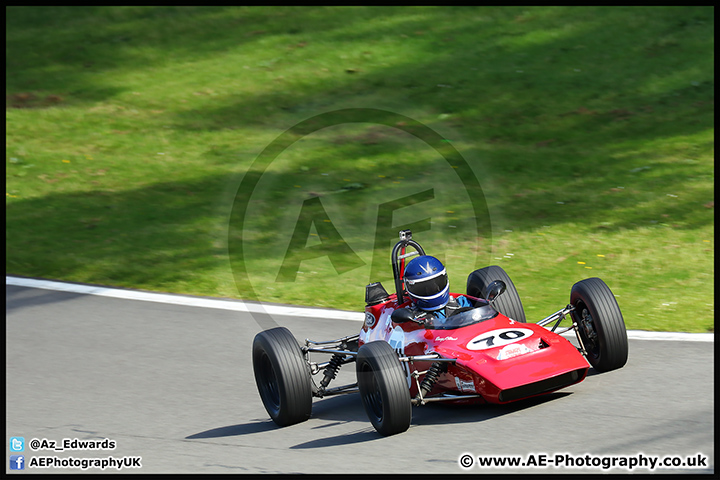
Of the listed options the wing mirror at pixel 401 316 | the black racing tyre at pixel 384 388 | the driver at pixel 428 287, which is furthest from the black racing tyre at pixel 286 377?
the driver at pixel 428 287

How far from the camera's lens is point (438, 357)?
6.86 meters

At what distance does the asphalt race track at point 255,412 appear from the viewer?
20.3 feet

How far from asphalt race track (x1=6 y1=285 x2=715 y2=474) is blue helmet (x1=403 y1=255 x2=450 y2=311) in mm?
901

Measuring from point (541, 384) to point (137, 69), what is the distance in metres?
16.3

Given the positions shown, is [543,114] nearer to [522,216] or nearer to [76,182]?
[522,216]

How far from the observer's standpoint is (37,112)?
18.6 m

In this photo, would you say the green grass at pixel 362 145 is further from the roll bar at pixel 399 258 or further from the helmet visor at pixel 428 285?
the helmet visor at pixel 428 285

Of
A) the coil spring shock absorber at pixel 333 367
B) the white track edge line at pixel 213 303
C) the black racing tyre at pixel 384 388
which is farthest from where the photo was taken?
the white track edge line at pixel 213 303

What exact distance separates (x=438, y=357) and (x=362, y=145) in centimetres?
985

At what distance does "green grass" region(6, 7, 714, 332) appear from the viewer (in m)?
11.6

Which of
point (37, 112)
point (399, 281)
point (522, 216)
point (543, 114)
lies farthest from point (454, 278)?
point (37, 112)

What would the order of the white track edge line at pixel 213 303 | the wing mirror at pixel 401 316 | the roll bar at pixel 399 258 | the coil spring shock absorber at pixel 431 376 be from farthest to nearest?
the white track edge line at pixel 213 303, the roll bar at pixel 399 258, the wing mirror at pixel 401 316, the coil spring shock absorber at pixel 431 376

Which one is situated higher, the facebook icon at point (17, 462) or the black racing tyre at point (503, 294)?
the black racing tyre at point (503, 294)

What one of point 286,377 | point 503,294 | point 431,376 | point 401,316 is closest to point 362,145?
point 503,294
